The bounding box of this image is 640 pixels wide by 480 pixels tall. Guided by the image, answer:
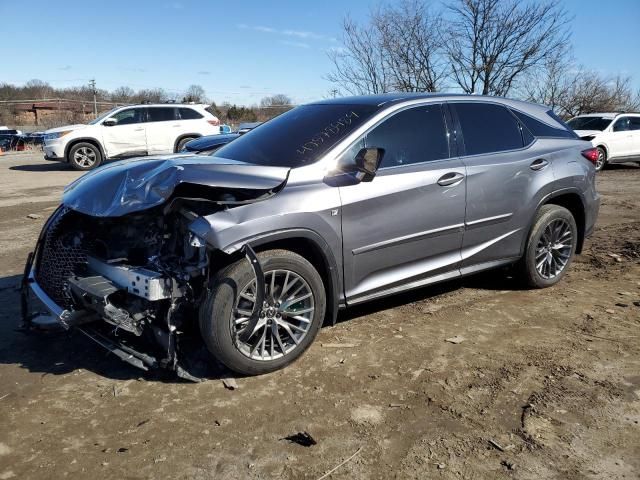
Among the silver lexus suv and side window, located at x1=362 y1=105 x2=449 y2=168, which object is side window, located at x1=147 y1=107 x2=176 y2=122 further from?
side window, located at x1=362 y1=105 x2=449 y2=168

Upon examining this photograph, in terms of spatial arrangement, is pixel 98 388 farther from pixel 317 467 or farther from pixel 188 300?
pixel 317 467

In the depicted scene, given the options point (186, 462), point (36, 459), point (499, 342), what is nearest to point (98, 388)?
point (36, 459)

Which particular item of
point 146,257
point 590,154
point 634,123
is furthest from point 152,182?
point 634,123

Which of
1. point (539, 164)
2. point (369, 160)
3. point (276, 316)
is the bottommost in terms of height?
point (276, 316)

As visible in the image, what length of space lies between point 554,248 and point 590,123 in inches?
512

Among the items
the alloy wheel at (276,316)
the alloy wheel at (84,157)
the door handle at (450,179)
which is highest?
the alloy wheel at (84,157)

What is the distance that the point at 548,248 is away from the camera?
5082mm

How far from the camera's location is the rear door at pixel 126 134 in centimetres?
1542

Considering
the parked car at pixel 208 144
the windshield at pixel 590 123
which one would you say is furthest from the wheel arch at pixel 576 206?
the windshield at pixel 590 123

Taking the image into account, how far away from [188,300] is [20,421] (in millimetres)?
1126

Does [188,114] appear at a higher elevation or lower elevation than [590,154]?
higher

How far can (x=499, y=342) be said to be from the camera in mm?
4004

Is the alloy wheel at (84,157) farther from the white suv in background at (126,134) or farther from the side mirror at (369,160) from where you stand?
the side mirror at (369,160)

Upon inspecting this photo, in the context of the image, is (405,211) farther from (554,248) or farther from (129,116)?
(129,116)
